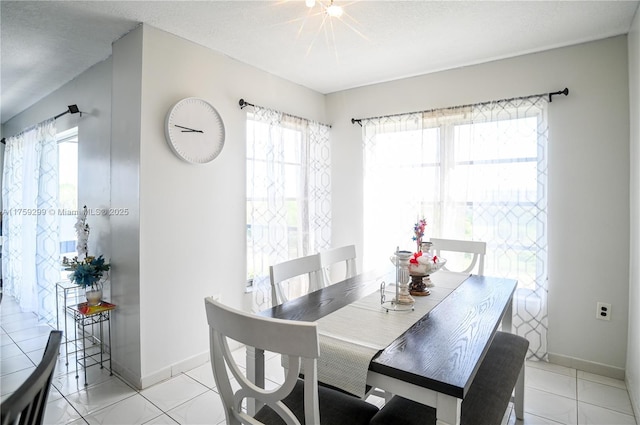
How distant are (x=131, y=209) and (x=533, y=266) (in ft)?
9.90

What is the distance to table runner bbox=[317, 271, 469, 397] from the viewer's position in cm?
114

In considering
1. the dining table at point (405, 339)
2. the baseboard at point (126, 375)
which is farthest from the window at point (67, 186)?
the dining table at point (405, 339)

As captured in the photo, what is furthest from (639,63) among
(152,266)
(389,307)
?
(152,266)

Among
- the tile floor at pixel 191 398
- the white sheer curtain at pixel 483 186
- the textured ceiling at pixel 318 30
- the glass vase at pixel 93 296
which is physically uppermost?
the textured ceiling at pixel 318 30

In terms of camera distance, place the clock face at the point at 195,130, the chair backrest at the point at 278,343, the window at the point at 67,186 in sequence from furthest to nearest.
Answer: the window at the point at 67,186
the clock face at the point at 195,130
the chair backrest at the point at 278,343

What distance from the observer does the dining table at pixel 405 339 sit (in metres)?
1.05

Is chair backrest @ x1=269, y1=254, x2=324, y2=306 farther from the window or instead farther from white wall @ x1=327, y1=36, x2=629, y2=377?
the window

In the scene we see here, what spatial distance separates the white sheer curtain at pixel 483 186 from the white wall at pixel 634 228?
50cm

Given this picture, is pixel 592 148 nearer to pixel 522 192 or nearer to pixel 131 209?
pixel 522 192

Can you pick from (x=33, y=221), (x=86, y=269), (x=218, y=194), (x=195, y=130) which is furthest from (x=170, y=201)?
(x=33, y=221)

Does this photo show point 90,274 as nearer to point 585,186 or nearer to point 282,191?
point 282,191

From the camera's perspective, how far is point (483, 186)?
9.44 feet

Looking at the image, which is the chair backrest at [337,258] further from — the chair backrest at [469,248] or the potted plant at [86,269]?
the potted plant at [86,269]

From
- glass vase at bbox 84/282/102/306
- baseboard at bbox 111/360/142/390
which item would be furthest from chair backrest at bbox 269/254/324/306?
glass vase at bbox 84/282/102/306
